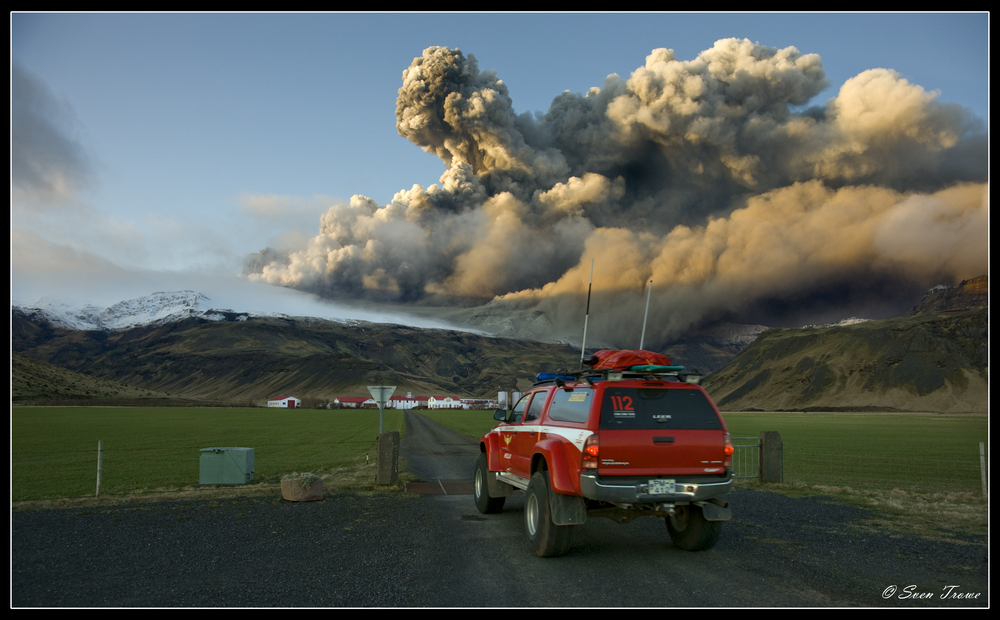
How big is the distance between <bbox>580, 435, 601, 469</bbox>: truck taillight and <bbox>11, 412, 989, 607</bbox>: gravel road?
A: 4.26ft

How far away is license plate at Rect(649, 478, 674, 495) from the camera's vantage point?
24.7 ft

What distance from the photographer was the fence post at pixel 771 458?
1534cm

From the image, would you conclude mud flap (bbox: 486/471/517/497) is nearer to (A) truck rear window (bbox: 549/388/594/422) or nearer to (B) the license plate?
(A) truck rear window (bbox: 549/388/594/422)

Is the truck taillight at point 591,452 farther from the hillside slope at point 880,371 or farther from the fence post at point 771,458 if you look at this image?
the hillside slope at point 880,371

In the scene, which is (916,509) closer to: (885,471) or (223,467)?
(885,471)

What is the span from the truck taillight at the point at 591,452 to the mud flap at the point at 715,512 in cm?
158

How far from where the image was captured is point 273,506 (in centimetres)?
1209

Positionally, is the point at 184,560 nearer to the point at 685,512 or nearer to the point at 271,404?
the point at 685,512

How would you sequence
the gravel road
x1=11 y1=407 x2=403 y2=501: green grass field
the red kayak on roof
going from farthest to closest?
x1=11 y1=407 x2=403 y2=501: green grass field → the red kayak on roof → the gravel road

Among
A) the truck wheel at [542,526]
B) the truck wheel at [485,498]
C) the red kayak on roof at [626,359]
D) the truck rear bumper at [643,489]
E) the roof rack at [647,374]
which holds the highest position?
the red kayak on roof at [626,359]

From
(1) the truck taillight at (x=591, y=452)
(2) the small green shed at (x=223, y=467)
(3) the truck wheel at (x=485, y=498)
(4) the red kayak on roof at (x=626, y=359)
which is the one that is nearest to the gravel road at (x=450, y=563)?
(3) the truck wheel at (x=485, y=498)

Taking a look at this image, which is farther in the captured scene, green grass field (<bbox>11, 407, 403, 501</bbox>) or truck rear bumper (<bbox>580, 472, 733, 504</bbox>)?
green grass field (<bbox>11, 407, 403, 501</bbox>)

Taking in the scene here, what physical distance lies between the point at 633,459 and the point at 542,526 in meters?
1.58

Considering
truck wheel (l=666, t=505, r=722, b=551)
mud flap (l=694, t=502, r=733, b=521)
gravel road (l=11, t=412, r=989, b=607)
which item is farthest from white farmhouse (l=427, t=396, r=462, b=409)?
mud flap (l=694, t=502, r=733, b=521)
